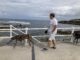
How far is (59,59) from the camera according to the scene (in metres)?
8.79

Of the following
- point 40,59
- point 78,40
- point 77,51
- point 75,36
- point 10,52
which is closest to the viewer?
point 40,59

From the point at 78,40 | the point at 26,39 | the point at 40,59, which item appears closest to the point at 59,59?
the point at 40,59

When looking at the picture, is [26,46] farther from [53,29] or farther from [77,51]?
[77,51]

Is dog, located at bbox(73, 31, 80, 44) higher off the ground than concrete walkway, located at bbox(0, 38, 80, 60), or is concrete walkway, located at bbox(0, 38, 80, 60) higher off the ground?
dog, located at bbox(73, 31, 80, 44)

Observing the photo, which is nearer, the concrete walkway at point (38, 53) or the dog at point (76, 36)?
the concrete walkway at point (38, 53)

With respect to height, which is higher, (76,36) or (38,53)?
(76,36)

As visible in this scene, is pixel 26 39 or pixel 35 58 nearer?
pixel 35 58

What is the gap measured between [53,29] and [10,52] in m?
2.24

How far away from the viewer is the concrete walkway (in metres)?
8.93

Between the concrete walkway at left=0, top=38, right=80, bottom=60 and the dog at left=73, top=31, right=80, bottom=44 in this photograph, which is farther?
the dog at left=73, top=31, right=80, bottom=44

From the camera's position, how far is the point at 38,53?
31.7 feet

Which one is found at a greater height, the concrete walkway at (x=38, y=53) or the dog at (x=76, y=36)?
the dog at (x=76, y=36)

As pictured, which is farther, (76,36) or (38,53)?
(76,36)

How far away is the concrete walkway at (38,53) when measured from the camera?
29.3ft
